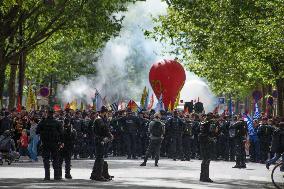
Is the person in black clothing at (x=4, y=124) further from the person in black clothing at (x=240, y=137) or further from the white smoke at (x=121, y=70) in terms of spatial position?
the white smoke at (x=121, y=70)

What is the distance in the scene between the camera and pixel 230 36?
45.8m

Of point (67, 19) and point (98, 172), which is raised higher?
point (67, 19)

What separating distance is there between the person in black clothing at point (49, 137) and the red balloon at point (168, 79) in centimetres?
4105

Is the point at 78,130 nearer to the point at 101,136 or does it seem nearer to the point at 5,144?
the point at 5,144

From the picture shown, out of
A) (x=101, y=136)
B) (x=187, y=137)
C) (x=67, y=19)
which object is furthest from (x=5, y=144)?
(x=67, y=19)

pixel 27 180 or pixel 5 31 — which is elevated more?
pixel 5 31

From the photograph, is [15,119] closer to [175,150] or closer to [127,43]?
[175,150]

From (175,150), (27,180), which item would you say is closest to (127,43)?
(175,150)

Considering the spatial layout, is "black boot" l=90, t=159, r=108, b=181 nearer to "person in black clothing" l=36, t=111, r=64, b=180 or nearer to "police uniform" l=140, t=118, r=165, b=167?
"person in black clothing" l=36, t=111, r=64, b=180

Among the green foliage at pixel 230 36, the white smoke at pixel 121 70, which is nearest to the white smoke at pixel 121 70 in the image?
the white smoke at pixel 121 70

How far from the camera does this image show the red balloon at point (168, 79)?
6519cm

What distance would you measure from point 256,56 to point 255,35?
363cm

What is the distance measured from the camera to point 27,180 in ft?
76.0

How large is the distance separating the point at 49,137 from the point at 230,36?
23604 millimetres
